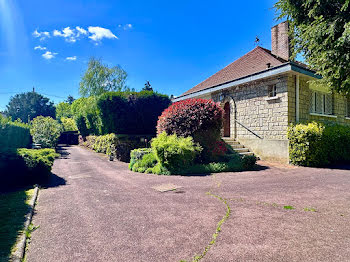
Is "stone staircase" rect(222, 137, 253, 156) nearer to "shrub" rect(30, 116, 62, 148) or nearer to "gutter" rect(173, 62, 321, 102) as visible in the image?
"gutter" rect(173, 62, 321, 102)

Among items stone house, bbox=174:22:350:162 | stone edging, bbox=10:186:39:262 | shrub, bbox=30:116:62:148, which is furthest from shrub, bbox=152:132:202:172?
shrub, bbox=30:116:62:148

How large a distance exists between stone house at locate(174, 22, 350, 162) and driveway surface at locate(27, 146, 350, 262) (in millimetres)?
4355

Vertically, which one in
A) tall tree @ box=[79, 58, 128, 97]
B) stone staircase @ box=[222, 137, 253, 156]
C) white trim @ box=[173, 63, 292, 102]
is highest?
tall tree @ box=[79, 58, 128, 97]

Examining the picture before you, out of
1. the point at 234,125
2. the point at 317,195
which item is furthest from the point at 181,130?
the point at 317,195

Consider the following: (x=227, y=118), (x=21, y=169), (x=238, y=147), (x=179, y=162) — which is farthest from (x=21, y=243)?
(x=227, y=118)

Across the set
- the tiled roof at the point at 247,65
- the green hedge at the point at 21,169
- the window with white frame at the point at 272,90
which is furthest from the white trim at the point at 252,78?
the green hedge at the point at 21,169

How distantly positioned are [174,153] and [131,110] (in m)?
6.52

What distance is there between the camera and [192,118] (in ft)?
29.0

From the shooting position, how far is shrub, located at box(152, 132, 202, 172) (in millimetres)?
7664

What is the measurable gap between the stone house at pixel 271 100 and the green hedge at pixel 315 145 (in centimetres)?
44

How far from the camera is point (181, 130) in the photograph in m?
9.10

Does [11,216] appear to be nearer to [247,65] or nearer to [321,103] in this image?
[247,65]

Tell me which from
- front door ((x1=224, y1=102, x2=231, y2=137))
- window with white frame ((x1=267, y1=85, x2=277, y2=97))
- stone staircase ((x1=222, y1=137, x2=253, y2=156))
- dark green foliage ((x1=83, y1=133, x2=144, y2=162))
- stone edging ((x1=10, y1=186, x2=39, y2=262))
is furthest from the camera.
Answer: front door ((x1=224, y1=102, x2=231, y2=137))

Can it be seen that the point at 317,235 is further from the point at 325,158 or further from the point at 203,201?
the point at 325,158
